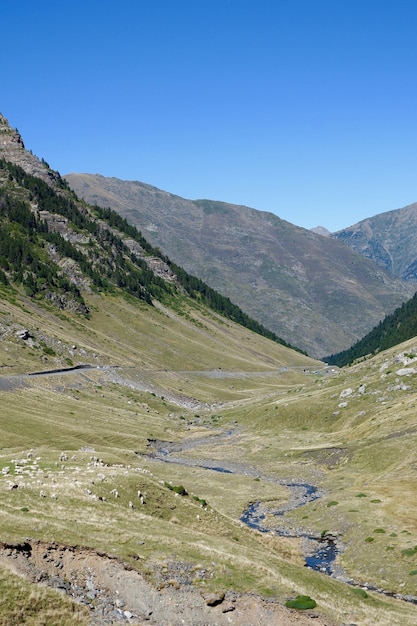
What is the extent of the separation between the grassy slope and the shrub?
3.13 feet

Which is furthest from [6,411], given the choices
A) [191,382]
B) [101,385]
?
[191,382]

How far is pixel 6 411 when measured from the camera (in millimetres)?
94438

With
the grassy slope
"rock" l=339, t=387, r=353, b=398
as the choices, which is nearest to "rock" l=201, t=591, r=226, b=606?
the grassy slope

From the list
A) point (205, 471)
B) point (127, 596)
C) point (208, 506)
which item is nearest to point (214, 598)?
point (127, 596)

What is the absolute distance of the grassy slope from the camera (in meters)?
33.7

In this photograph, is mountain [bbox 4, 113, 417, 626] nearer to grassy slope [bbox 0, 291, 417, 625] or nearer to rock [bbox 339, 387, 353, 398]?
grassy slope [bbox 0, 291, 417, 625]

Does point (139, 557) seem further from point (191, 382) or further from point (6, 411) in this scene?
point (191, 382)

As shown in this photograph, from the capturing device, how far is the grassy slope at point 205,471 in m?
33.7

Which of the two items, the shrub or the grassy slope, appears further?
the grassy slope

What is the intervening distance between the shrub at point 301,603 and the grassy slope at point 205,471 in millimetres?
954

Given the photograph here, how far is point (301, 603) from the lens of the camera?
29.3 meters

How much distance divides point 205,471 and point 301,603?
5510cm

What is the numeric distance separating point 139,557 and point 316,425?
8689cm

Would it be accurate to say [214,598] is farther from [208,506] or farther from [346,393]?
[346,393]
